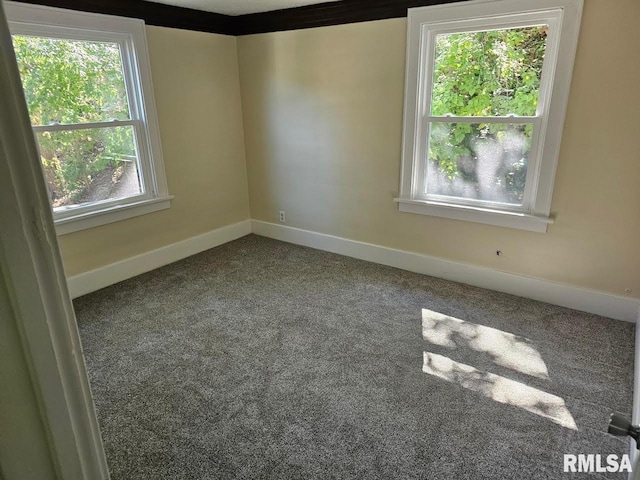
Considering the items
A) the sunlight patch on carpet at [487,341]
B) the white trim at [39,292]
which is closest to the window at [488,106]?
the sunlight patch on carpet at [487,341]

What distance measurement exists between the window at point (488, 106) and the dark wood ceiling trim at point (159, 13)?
186cm

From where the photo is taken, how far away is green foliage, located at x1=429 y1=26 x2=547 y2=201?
272 centimetres

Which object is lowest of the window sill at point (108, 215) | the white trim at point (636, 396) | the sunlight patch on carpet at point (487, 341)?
the sunlight patch on carpet at point (487, 341)

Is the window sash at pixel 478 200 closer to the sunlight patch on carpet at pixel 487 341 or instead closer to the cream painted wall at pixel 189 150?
the sunlight patch on carpet at pixel 487 341

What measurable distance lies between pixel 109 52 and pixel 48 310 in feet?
11.0

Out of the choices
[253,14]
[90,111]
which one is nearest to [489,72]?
[253,14]

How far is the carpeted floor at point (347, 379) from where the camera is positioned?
1741 millimetres

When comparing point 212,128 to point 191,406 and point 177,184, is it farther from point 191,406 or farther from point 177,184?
point 191,406

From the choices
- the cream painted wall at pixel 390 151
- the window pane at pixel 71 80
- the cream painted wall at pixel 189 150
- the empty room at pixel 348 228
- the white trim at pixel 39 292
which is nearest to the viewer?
the white trim at pixel 39 292

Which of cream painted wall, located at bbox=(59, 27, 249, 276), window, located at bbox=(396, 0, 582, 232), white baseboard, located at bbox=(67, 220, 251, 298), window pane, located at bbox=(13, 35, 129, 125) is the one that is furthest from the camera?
cream painted wall, located at bbox=(59, 27, 249, 276)

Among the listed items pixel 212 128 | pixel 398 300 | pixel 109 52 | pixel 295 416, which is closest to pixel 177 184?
pixel 212 128

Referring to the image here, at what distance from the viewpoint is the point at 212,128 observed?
399 cm

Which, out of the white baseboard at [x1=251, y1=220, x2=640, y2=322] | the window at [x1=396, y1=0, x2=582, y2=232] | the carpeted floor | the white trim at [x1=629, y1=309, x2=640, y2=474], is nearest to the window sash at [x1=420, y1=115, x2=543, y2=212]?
the window at [x1=396, y1=0, x2=582, y2=232]

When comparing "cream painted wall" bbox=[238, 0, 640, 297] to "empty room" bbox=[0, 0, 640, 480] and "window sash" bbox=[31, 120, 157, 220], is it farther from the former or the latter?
"window sash" bbox=[31, 120, 157, 220]
